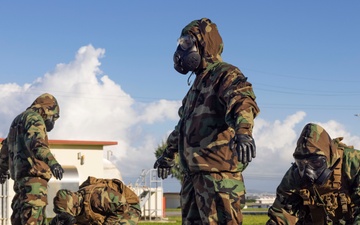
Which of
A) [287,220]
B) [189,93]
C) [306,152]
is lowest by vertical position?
[287,220]

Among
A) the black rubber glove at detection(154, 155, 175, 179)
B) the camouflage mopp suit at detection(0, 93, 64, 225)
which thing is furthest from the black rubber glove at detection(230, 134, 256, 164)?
the camouflage mopp suit at detection(0, 93, 64, 225)

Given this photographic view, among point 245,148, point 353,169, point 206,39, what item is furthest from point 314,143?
point 206,39

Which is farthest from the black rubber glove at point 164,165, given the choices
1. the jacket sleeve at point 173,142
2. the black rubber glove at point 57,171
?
the black rubber glove at point 57,171

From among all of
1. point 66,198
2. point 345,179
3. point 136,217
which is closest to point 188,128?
point 345,179

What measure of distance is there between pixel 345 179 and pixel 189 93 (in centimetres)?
143

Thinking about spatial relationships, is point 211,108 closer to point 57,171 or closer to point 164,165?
point 164,165

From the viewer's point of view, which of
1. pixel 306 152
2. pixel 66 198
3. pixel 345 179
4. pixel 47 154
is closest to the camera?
pixel 306 152

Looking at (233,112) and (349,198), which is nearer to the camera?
(233,112)

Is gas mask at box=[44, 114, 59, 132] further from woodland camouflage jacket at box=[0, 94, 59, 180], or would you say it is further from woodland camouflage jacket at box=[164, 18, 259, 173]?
woodland camouflage jacket at box=[164, 18, 259, 173]

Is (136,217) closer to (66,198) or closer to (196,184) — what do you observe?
(66,198)

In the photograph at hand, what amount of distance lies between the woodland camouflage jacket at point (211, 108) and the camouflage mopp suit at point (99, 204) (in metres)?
3.01

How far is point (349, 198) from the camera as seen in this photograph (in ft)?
21.3

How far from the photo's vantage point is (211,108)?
6102 mm

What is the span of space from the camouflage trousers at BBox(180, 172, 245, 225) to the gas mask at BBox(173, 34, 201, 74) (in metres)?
0.88
